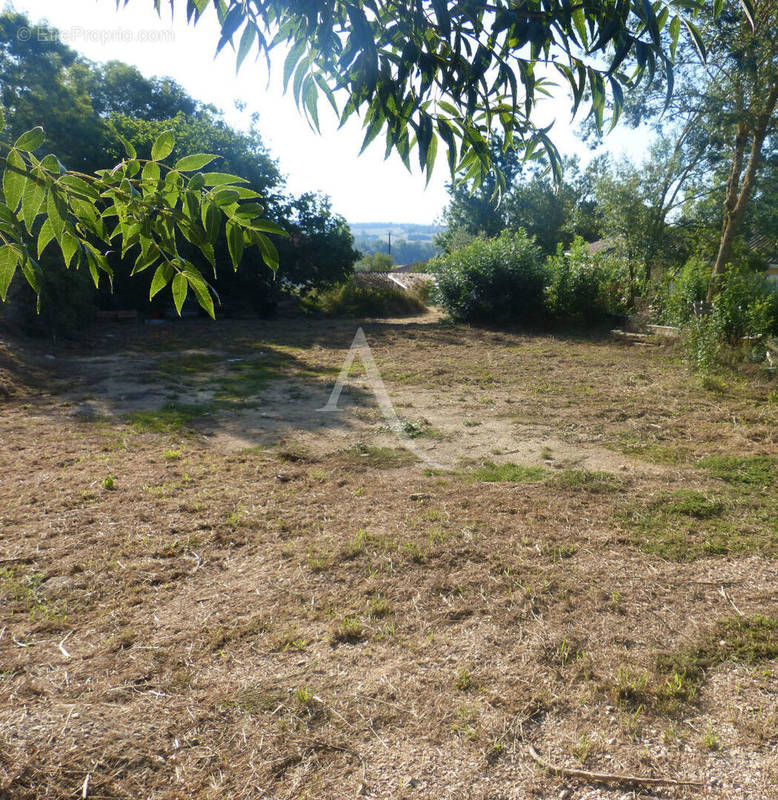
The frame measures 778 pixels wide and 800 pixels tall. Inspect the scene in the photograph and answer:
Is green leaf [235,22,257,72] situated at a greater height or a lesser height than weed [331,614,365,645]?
greater

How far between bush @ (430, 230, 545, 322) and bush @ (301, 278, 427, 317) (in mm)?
4684

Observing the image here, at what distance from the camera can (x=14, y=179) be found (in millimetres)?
1073

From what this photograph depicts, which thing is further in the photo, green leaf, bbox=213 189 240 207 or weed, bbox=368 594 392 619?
weed, bbox=368 594 392 619

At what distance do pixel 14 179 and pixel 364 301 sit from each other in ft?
64.2

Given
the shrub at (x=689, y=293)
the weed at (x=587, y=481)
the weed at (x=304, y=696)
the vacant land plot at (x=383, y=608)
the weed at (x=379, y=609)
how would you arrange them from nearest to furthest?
1. the vacant land plot at (x=383, y=608)
2. the weed at (x=304, y=696)
3. the weed at (x=379, y=609)
4. the weed at (x=587, y=481)
5. the shrub at (x=689, y=293)

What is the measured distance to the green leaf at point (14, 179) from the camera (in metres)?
1.05

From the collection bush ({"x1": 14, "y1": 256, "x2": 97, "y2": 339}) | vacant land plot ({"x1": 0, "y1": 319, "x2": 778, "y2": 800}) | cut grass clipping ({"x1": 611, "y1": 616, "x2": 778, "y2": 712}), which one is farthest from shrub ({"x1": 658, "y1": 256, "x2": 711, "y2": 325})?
bush ({"x1": 14, "y1": 256, "x2": 97, "y2": 339})

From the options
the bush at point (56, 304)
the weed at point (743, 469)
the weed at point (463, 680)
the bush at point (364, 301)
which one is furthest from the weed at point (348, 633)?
the bush at point (364, 301)

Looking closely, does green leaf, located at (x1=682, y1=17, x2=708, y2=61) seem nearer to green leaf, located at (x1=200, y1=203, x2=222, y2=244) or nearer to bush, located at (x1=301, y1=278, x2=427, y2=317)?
green leaf, located at (x1=200, y1=203, x2=222, y2=244)

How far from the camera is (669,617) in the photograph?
8.21 feet

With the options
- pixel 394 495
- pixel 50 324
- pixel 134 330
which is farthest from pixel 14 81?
pixel 394 495

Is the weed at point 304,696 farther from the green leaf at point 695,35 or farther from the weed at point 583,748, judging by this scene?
the green leaf at point 695,35

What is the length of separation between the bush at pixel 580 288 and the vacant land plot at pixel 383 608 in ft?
29.5

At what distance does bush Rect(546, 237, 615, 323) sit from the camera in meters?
14.1
